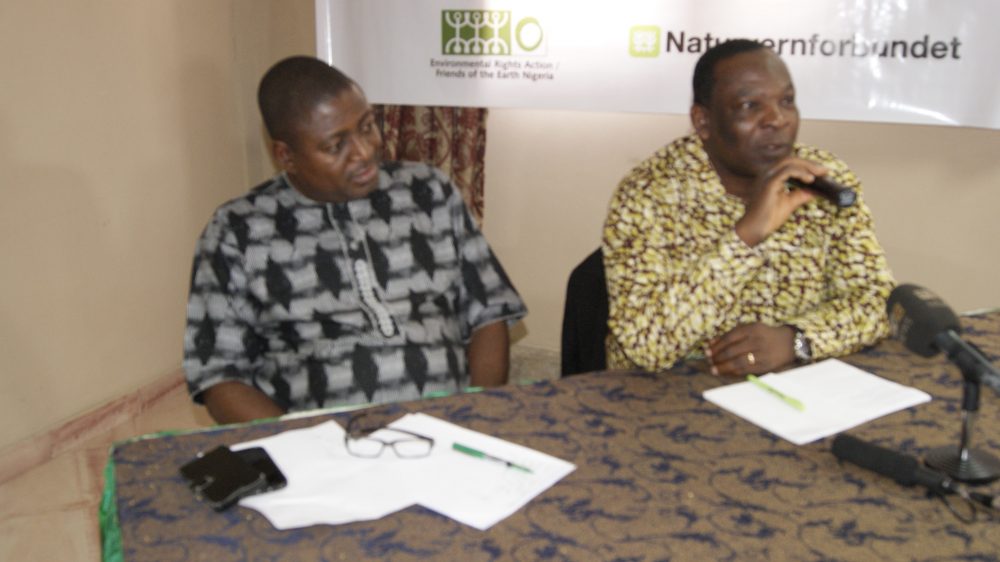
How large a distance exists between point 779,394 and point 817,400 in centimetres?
7

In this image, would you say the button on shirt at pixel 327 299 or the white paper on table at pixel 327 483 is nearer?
the white paper on table at pixel 327 483

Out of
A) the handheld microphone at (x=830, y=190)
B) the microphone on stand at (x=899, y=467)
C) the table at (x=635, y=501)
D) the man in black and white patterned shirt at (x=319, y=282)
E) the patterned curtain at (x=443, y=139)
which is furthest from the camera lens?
the patterned curtain at (x=443, y=139)

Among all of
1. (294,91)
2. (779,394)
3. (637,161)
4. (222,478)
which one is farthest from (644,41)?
(222,478)

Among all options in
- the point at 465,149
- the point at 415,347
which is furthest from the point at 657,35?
the point at 415,347

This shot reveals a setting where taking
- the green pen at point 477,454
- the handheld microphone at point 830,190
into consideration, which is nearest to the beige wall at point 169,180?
the handheld microphone at point 830,190

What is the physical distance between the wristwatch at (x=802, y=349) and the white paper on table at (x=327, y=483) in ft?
2.80

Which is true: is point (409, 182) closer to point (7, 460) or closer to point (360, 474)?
point (360, 474)

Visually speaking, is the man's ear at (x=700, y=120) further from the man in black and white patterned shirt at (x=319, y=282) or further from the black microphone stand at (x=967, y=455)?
the black microphone stand at (x=967, y=455)

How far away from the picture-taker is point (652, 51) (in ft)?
10.3

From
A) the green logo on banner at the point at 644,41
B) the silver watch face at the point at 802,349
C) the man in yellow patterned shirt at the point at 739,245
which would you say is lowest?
the silver watch face at the point at 802,349

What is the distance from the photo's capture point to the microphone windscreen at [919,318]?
1.21 m

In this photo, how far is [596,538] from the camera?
3.62 ft

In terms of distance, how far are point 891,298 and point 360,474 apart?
0.87 m

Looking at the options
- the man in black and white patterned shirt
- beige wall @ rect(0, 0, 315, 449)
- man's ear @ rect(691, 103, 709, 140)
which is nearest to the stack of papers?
the man in black and white patterned shirt
